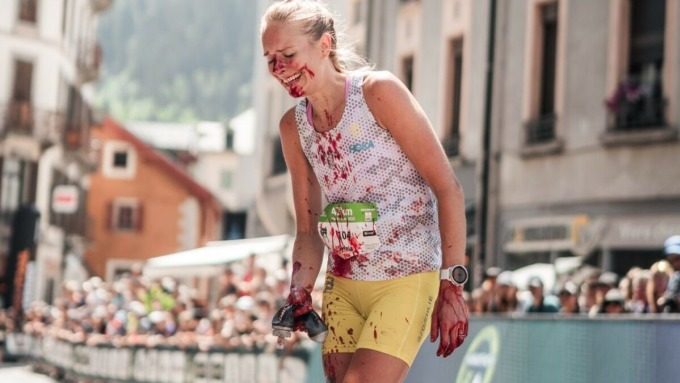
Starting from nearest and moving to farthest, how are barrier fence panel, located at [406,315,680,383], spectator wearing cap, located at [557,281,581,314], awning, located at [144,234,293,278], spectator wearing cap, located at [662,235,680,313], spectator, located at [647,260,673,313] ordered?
barrier fence panel, located at [406,315,680,383], spectator wearing cap, located at [662,235,680,313], spectator, located at [647,260,673,313], spectator wearing cap, located at [557,281,581,314], awning, located at [144,234,293,278]

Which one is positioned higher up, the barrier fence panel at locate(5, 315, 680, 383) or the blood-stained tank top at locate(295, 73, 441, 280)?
the blood-stained tank top at locate(295, 73, 441, 280)

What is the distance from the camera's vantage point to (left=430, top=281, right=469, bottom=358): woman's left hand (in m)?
5.00

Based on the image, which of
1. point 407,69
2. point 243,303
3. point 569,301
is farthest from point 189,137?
point 569,301

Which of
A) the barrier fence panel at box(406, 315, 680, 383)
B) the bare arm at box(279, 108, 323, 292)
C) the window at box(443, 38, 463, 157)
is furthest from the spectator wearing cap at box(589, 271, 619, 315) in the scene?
the window at box(443, 38, 463, 157)

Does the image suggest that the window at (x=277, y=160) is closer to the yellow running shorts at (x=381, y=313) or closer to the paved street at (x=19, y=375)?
the paved street at (x=19, y=375)

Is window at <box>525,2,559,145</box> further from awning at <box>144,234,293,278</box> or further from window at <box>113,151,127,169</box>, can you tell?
window at <box>113,151,127,169</box>

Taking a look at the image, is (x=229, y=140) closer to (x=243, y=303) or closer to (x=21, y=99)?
(x=21, y=99)

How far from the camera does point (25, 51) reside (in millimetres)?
53125

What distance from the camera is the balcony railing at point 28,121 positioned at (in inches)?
2034

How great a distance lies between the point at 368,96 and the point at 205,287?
2400 inches

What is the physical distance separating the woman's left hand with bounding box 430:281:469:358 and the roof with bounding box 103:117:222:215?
68.2 m

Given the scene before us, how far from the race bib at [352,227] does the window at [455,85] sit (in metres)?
21.6

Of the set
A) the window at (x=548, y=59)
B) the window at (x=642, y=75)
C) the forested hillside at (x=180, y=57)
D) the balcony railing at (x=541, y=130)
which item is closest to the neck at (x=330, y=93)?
the window at (x=642, y=75)

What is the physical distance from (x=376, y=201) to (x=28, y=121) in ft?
159
